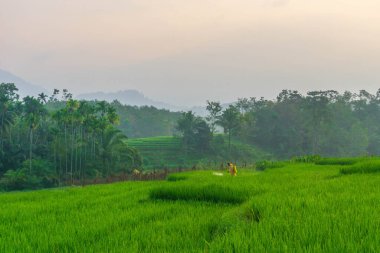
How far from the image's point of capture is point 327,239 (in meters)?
4.04

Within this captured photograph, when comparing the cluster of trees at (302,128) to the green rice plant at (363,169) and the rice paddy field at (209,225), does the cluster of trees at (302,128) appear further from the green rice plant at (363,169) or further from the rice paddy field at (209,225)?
the rice paddy field at (209,225)

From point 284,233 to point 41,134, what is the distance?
195ft

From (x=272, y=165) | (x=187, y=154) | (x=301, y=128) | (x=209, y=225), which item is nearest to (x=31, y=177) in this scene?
(x=272, y=165)

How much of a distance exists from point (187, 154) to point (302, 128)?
1325 inches

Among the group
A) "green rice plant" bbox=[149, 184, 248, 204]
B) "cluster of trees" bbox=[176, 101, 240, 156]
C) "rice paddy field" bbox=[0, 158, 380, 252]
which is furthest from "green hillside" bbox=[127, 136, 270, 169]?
"rice paddy field" bbox=[0, 158, 380, 252]

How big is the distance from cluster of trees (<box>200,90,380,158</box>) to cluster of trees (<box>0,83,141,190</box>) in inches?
1496

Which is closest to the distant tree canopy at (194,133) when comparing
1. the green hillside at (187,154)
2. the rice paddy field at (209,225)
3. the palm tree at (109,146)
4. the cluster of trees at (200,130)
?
the cluster of trees at (200,130)

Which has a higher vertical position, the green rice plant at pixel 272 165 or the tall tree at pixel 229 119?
the tall tree at pixel 229 119

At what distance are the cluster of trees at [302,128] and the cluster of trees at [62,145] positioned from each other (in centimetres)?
3801

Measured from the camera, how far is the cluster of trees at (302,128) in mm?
93062

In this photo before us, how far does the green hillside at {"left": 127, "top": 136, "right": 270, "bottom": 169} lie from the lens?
76.9 metres

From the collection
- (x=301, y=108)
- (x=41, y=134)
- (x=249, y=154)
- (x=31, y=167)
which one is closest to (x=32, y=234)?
(x=31, y=167)

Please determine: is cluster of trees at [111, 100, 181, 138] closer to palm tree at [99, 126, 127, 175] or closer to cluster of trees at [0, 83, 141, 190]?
cluster of trees at [0, 83, 141, 190]

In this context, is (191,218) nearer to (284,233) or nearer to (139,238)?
(139,238)
